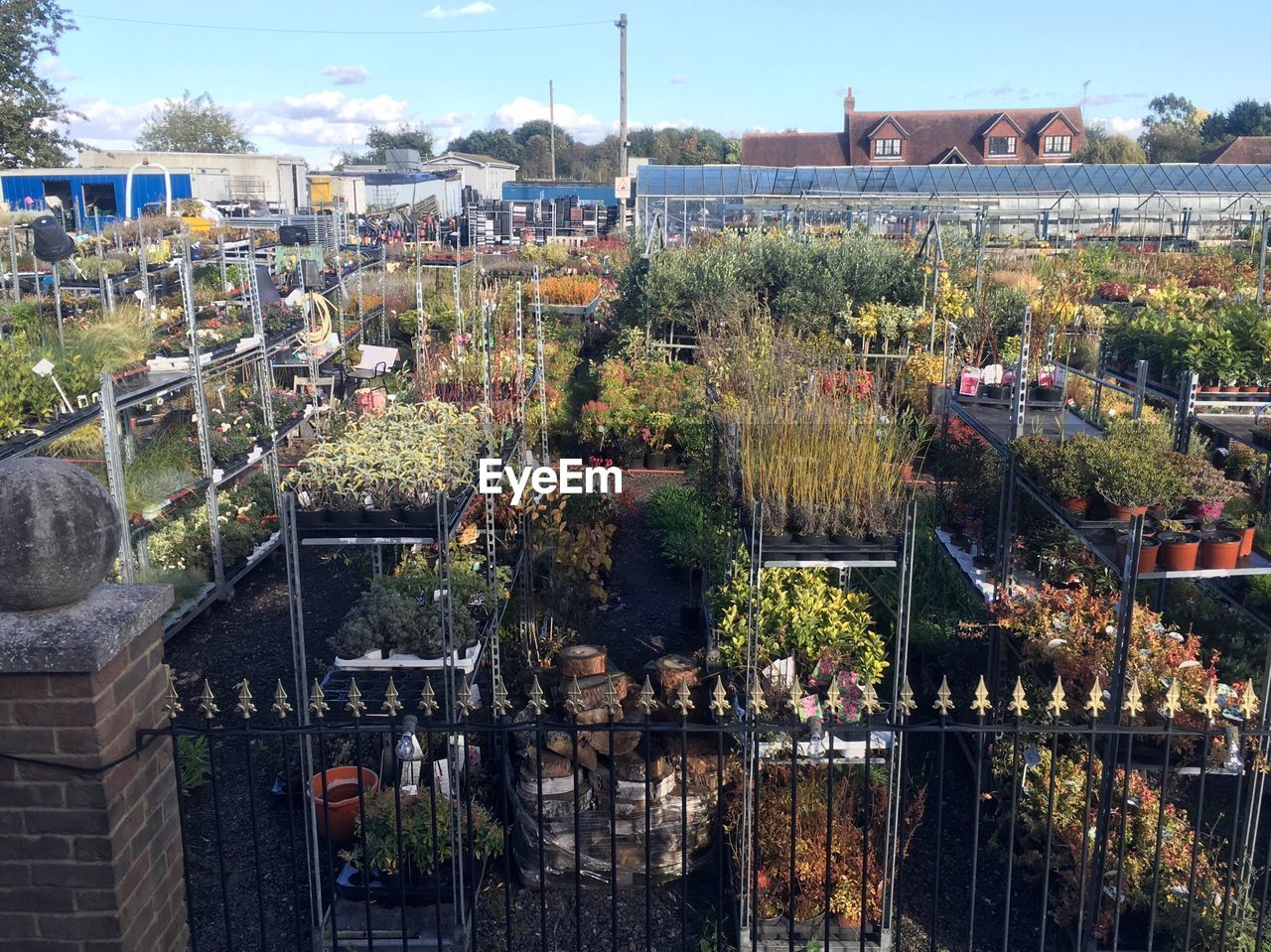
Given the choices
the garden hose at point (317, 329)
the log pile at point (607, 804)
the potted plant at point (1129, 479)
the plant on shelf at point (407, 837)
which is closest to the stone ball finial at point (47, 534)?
the plant on shelf at point (407, 837)

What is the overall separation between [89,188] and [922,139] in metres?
37.0

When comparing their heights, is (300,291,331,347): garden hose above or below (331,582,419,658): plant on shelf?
above

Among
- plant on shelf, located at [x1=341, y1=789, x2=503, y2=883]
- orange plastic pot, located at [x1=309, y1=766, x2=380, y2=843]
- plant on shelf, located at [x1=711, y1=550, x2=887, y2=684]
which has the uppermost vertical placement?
plant on shelf, located at [x1=711, y1=550, x2=887, y2=684]

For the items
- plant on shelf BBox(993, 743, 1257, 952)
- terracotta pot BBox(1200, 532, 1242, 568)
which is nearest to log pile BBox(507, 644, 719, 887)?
plant on shelf BBox(993, 743, 1257, 952)

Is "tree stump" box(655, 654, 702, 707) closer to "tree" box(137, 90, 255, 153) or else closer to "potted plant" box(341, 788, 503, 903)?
"potted plant" box(341, 788, 503, 903)

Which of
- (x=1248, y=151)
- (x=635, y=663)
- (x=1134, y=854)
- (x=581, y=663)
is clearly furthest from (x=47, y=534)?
(x=1248, y=151)

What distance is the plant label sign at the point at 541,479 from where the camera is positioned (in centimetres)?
638

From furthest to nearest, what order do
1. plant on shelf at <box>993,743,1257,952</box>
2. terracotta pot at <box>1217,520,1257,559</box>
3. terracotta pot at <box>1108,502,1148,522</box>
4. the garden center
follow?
terracotta pot at <box>1108,502,1148,522</box> < terracotta pot at <box>1217,520,1257,559</box> < plant on shelf at <box>993,743,1257,952</box> < the garden center

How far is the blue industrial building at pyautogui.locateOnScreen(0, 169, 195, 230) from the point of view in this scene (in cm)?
3256

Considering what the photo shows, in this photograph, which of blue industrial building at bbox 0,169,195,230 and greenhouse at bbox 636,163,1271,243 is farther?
blue industrial building at bbox 0,169,195,230

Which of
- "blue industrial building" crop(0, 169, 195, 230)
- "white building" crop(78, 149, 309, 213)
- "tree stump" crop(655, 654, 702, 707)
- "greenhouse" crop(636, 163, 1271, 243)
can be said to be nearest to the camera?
"tree stump" crop(655, 654, 702, 707)

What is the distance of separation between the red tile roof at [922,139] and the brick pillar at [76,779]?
48291 millimetres

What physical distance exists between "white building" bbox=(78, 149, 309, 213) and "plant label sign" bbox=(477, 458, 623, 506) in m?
35.3

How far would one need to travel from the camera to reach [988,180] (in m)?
→ 27.2
